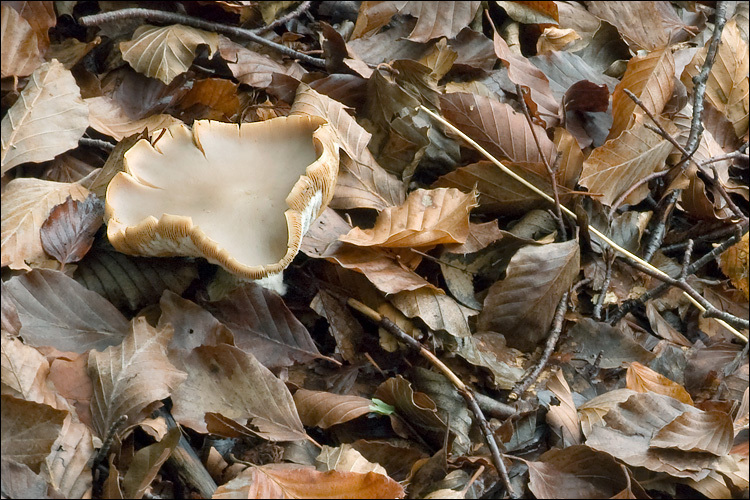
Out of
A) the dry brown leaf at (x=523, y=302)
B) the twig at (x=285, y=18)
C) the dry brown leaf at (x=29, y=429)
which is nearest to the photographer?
the dry brown leaf at (x=29, y=429)

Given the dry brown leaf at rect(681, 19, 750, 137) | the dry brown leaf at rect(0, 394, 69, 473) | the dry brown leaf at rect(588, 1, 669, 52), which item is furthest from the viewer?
the dry brown leaf at rect(588, 1, 669, 52)

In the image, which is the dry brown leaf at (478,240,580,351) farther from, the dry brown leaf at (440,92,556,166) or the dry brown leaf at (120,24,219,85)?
the dry brown leaf at (120,24,219,85)

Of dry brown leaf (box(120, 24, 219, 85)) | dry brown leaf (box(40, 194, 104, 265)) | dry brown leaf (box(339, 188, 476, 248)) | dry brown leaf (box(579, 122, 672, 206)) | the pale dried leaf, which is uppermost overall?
the pale dried leaf

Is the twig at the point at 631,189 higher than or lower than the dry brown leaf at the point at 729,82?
lower

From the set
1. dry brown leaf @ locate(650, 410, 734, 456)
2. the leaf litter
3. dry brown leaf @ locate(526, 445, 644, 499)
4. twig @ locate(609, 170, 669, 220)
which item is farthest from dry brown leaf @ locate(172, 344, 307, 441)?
twig @ locate(609, 170, 669, 220)

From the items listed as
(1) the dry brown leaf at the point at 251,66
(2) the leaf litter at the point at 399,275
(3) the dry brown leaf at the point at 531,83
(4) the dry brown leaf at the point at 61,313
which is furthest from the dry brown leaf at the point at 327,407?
(3) the dry brown leaf at the point at 531,83

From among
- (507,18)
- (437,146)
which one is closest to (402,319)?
(437,146)

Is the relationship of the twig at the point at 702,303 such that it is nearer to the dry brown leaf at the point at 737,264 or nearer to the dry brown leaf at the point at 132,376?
the dry brown leaf at the point at 737,264
